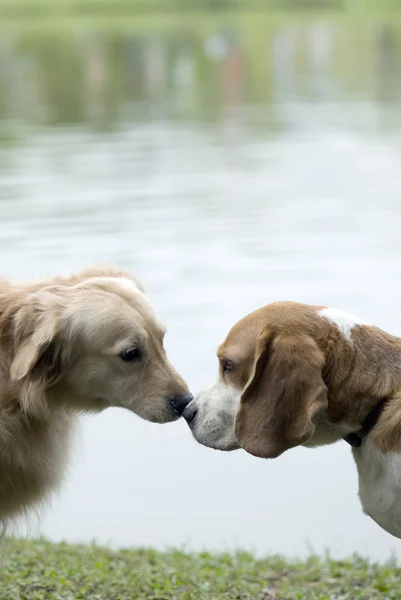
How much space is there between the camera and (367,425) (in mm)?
4562

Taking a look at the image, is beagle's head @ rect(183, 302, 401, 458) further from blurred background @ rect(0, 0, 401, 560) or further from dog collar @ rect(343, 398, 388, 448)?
blurred background @ rect(0, 0, 401, 560)

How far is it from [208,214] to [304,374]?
11505mm

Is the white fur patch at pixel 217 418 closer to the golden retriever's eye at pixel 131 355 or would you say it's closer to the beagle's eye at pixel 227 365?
the beagle's eye at pixel 227 365

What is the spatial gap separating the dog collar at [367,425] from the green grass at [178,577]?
1598 mm

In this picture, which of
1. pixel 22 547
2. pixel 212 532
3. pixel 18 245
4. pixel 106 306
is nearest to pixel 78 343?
pixel 106 306

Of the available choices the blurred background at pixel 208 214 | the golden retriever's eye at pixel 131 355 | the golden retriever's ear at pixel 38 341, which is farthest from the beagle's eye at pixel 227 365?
the blurred background at pixel 208 214

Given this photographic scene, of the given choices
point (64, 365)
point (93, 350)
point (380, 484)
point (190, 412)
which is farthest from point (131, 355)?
point (380, 484)

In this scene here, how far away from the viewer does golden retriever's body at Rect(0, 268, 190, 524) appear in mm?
5090

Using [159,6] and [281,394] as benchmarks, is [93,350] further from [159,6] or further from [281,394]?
[159,6]

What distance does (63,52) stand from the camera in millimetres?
38875

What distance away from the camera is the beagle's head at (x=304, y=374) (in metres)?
4.49

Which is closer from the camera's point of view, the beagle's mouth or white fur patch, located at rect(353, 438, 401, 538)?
white fur patch, located at rect(353, 438, 401, 538)

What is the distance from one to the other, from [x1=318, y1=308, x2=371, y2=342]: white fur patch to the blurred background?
5.71 feet

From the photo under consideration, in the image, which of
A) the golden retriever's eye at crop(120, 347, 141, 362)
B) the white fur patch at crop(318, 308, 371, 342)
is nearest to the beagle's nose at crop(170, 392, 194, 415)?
the golden retriever's eye at crop(120, 347, 141, 362)
